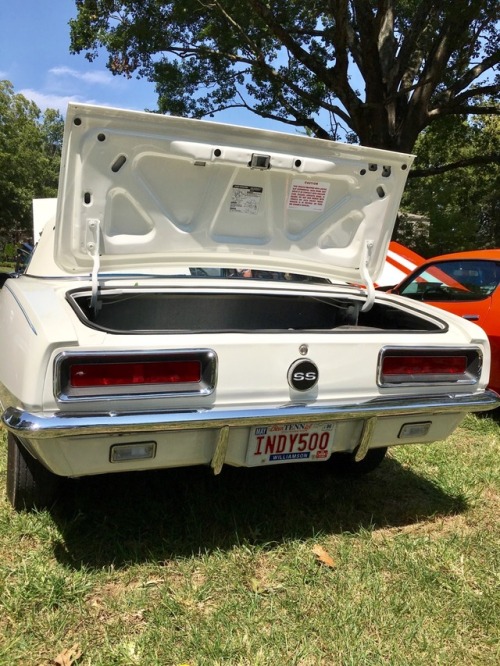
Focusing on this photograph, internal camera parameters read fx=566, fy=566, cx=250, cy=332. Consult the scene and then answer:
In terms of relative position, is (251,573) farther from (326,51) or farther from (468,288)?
(326,51)

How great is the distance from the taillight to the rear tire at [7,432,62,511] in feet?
5.34

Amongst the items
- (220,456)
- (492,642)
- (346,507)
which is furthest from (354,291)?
(492,642)

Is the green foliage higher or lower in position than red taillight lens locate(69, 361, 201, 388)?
higher

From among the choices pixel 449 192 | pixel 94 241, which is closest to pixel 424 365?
pixel 94 241

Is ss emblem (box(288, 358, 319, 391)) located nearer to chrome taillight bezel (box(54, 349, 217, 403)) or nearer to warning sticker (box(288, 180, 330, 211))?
chrome taillight bezel (box(54, 349, 217, 403))

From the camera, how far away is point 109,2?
1228 centimetres

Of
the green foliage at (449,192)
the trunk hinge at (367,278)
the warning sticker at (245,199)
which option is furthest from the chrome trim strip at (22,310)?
the green foliage at (449,192)

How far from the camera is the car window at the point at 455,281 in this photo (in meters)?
4.80

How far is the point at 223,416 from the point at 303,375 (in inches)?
15.7

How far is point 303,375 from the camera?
2.38 meters

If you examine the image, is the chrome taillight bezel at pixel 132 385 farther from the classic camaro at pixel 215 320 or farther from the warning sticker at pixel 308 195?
the warning sticker at pixel 308 195

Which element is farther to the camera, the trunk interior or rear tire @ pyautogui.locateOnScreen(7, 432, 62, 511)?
the trunk interior

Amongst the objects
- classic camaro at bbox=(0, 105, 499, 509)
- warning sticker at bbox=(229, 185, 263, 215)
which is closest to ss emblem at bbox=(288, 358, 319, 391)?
classic camaro at bbox=(0, 105, 499, 509)

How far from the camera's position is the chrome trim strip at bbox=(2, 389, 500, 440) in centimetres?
196
